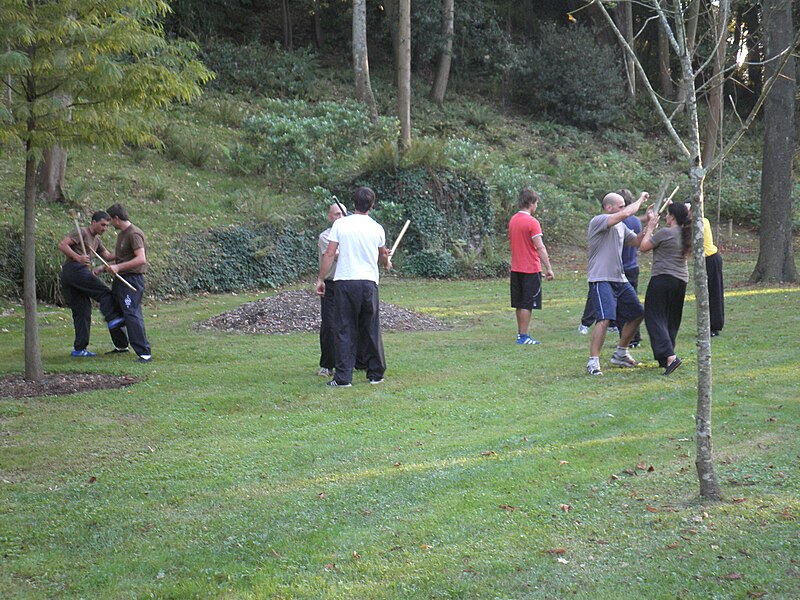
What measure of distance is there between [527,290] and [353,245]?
4002mm

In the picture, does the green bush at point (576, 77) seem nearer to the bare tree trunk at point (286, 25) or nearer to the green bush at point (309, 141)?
the bare tree trunk at point (286, 25)

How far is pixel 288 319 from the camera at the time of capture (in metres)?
15.4

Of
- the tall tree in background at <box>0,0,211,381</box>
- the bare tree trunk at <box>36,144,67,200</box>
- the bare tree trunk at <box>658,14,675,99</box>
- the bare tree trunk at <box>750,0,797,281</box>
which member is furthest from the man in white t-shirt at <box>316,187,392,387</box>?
the bare tree trunk at <box>658,14,675,99</box>

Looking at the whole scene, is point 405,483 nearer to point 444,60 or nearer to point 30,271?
point 30,271

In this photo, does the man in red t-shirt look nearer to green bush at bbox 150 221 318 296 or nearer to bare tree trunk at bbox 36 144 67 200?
green bush at bbox 150 221 318 296

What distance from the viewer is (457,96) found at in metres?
38.6

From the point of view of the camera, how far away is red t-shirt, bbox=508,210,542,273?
516 inches

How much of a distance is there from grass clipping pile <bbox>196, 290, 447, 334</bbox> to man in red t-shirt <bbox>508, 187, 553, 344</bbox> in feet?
7.87

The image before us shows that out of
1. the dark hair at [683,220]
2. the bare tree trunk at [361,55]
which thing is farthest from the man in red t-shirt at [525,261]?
the bare tree trunk at [361,55]

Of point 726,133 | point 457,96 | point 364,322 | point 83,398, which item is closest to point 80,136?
point 83,398

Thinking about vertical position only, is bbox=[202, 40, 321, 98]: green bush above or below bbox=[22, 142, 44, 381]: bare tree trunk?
above

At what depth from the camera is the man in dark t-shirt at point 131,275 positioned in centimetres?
1185

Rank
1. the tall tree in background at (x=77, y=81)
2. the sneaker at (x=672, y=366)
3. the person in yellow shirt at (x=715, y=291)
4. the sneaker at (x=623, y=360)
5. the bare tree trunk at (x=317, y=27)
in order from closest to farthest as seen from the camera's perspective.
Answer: the tall tree in background at (x=77, y=81) → the sneaker at (x=672, y=366) → the sneaker at (x=623, y=360) → the person in yellow shirt at (x=715, y=291) → the bare tree trunk at (x=317, y=27)

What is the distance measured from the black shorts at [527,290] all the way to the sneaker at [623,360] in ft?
7.07
